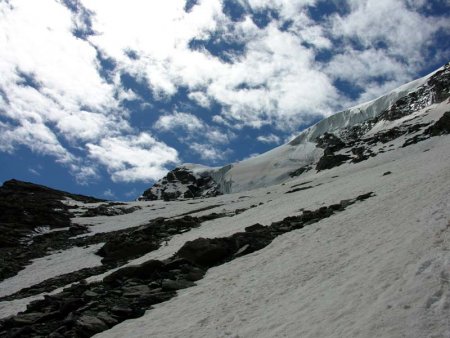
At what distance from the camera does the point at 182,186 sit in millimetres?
182875

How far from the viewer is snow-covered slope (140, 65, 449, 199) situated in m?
157

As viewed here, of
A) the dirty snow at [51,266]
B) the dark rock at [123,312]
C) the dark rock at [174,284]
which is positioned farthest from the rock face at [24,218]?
the dark rock at [123,312]

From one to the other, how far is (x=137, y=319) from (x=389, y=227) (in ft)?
33.1

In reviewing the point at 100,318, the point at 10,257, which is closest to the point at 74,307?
the point at 100,318

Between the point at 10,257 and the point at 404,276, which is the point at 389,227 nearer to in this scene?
the point at 404,276

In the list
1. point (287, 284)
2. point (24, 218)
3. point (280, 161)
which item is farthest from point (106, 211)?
point (280, 161)

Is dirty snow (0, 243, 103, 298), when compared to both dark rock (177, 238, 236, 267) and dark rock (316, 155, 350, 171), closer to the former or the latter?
dark rock (177, 238, 236, 267)

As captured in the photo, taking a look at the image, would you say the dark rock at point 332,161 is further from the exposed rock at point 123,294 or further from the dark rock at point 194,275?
the dark rock at point 194,275

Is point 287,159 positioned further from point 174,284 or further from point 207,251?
point 174,284

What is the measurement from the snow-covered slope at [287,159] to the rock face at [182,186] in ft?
1.72

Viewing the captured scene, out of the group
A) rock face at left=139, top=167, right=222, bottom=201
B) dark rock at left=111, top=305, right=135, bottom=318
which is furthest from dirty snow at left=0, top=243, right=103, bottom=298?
rock face at left=139, top=167, right=222, bottom=201

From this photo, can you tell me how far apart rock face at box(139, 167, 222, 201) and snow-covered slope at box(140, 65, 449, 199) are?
1.72ft

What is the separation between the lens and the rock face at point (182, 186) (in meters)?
173

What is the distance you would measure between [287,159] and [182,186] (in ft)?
148
